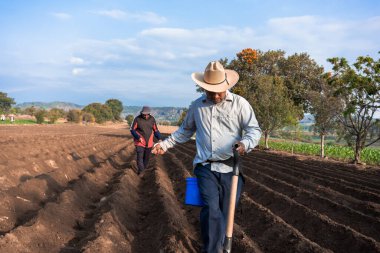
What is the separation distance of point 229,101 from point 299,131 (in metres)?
32.2

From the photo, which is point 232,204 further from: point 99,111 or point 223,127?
point 99,111

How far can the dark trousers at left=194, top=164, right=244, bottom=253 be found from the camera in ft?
13.5

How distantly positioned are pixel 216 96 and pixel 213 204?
1028mm

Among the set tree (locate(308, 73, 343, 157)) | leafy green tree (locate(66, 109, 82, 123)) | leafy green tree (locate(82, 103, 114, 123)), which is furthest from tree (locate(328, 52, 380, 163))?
leafy green tree (locate(82, 103, 114, 123))

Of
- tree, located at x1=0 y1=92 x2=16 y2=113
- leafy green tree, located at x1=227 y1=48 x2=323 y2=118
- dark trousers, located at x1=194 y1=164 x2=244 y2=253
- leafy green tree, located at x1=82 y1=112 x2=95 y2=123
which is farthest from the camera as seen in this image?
tree, located at x1=0 y1=92 x2=16 y2=113

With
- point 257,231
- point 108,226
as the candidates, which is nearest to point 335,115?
point 257,231

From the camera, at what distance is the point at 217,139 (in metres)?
4.27

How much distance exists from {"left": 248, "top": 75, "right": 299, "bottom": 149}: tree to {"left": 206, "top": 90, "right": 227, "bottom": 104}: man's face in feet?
87.8

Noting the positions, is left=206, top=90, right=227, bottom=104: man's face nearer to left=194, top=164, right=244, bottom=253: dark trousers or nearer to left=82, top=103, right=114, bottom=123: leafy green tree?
left=194, top=164, right=244, bottom=253: dark trousers

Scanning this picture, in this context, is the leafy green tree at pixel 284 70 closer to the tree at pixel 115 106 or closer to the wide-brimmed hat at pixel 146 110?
the wide-brimmed hat at pixel 146 110

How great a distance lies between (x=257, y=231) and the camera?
6.74 metres

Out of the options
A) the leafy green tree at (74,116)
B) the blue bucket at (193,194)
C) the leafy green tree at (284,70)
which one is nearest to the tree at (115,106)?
the leafy green tree at (74,116)

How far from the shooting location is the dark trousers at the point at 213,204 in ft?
13.5

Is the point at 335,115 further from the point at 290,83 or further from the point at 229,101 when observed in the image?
the point at 229,101
